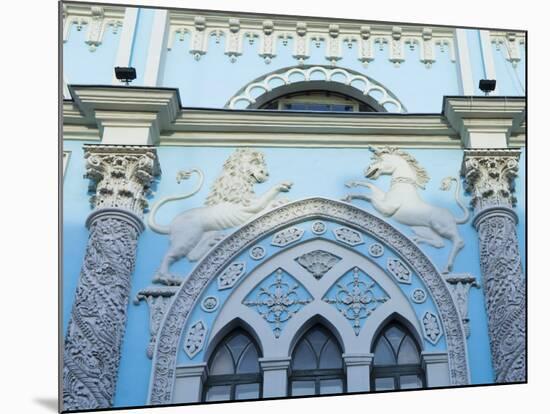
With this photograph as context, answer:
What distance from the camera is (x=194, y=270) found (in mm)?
5496

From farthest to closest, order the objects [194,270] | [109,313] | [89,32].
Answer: [89,32]
[194,270]
[109,313]

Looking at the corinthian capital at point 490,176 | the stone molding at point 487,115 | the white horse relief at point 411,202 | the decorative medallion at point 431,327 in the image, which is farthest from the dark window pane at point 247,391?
the stone molding at point 487,115

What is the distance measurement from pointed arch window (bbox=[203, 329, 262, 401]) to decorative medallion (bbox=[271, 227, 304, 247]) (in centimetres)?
67

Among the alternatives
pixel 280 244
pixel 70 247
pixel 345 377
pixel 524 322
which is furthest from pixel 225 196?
pixel 524 322

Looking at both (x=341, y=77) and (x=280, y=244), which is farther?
(x=341, y=77)

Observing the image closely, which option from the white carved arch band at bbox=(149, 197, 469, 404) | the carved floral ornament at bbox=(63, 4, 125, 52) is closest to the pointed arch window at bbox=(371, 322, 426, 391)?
the white carved arch band at bbox=(149, 197, 469, 404)

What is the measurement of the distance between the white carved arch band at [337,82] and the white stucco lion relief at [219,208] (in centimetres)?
86

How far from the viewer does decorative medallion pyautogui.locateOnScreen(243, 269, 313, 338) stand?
212 inches

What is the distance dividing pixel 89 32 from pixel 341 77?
6.65 ft

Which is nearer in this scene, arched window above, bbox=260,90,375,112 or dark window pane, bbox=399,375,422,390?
dark window pane, bbox=399,375,422,390

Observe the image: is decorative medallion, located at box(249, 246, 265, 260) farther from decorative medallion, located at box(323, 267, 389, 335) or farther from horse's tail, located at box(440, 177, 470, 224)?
horse's tail, located at box(440, 177, 470, 224)

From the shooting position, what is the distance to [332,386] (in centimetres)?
527

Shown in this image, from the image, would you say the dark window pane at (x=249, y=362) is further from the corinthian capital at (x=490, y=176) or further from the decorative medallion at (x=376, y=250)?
the corinthian capital at (x=490, y=176)

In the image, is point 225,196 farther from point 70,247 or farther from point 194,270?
point 70,247
